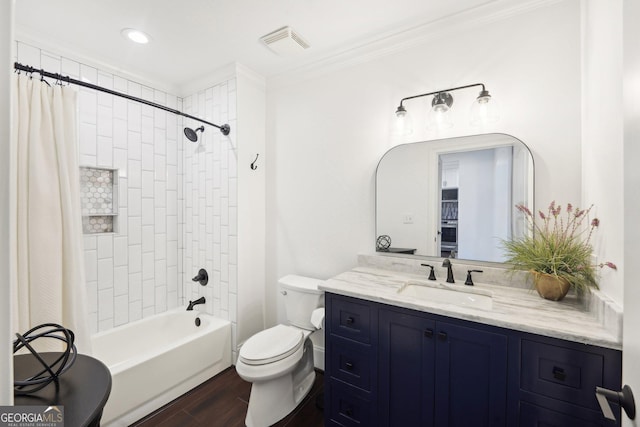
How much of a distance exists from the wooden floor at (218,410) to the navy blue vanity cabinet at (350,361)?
11.4 inches

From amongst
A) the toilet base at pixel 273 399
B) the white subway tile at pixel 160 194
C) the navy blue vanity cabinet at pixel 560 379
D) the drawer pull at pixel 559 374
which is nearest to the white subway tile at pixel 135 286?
the white subway tile at pixel 160 194

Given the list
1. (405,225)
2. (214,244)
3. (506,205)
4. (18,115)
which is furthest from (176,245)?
(506,205)

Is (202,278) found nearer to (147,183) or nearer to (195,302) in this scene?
(195,302)

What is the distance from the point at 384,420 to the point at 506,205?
1.37 m

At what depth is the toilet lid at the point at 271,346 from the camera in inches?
65.8

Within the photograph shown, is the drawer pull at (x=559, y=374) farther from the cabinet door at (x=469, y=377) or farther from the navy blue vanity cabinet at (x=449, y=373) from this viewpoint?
the cabinet door at (x=469, y=377)

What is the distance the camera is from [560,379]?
41.3 inches

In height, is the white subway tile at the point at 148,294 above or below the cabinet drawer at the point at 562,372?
below

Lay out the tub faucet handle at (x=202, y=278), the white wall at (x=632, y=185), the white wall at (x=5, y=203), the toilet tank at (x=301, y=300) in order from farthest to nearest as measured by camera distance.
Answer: the tub faucet handle at (x=202, y=278)
the toilet tank at (x=301, y=300)
the white wall at (x=632, y=185)
the white wall at (x=5, y=203)

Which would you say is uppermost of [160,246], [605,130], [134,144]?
[134,144]

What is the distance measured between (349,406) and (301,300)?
2.48 ft

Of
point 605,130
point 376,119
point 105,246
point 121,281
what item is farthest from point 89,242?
point 605,130

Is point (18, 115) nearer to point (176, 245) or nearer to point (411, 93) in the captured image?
point (176, 245)

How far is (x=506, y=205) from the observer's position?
1.63 metres
